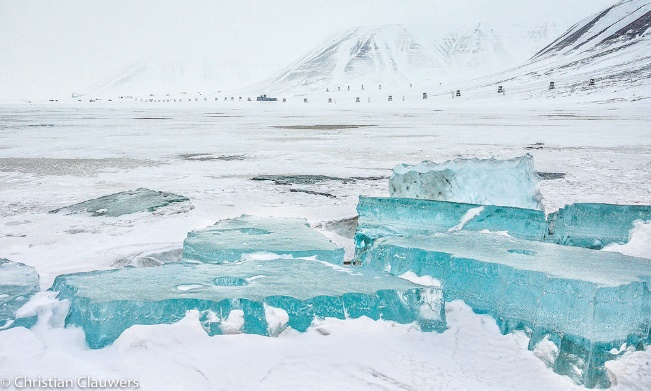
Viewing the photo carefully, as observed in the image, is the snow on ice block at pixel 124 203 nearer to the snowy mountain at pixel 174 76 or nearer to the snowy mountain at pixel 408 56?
the snowy mountain at pixel 408 56

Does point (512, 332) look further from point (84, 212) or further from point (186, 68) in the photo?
point (186, 68)

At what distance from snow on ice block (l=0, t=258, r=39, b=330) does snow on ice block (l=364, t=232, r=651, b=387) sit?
1.31 metres

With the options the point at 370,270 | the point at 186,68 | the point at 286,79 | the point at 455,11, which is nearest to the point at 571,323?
the point at 370,270

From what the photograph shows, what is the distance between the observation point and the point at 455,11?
133 meters

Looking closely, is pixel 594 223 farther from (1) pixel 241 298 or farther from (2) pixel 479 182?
(1) pixel 241 298

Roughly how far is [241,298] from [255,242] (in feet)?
2.67

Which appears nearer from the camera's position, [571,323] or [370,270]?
[571,323]

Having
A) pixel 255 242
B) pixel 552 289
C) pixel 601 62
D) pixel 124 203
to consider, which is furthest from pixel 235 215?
pixel 601 62

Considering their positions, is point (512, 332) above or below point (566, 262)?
below

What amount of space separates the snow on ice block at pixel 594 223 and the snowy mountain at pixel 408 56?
76606mm

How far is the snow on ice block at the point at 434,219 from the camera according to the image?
294 cm

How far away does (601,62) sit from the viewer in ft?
146

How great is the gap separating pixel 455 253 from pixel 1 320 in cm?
159

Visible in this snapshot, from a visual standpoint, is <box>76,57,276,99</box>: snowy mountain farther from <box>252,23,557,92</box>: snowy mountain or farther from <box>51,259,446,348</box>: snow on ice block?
<box>51,259,446,348</box>: snow on ice block
